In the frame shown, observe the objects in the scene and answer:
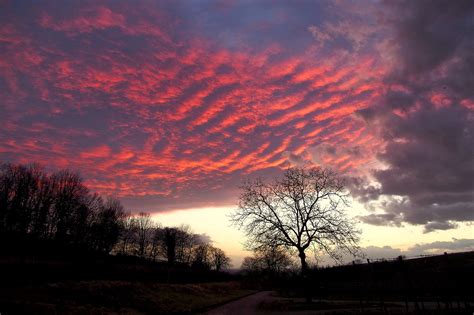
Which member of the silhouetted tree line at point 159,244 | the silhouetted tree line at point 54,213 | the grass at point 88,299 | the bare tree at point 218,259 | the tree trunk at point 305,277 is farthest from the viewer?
the bare tree at point 218,259

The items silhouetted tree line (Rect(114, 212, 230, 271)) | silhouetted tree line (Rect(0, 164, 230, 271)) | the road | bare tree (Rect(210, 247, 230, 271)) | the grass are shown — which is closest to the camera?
the grass

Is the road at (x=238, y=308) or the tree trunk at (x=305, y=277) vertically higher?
the tree trunk at (x=305, y=277)

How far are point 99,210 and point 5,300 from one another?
90189mm

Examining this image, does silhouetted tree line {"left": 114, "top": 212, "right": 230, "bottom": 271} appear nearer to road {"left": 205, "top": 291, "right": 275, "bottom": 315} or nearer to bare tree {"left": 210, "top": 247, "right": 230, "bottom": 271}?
bare tree {"left": 210, "top": 247, "right": 230, "bottom": 271}

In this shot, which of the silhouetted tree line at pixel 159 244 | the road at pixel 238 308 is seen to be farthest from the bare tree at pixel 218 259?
the road at pixel 238 308

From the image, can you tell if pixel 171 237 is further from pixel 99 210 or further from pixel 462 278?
pixel 462 278

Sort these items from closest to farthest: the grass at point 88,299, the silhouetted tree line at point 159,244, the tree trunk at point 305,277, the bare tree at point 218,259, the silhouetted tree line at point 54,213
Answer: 1. the grass at point 88,299
2. the tree trunk at point 305,277
3. the silhouetted tree line at point 54,213
4. the silhouetted tree line at point 159,244
5. the bare tree at point 218,259

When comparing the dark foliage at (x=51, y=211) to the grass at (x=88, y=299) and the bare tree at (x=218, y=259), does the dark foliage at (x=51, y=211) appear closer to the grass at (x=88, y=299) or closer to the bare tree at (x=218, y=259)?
the grass at (x=88, y=299)

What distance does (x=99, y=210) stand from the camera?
10238cm

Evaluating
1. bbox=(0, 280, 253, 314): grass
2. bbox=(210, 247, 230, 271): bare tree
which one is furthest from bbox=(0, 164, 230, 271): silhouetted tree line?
bbox=(210, 247, 230, 271): bare tree

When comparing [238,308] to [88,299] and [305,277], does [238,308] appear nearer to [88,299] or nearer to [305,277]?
[305,277]

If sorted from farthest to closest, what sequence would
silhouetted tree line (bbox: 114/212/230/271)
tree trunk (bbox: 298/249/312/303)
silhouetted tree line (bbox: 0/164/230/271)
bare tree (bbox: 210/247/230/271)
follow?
bare tree (bbox: 210/247/230/271), silhouetted tree line (bbox: 114/212/230/271), silhouetted tree line (bbox: 0/164/230/271), tree trunk (bbox: 298/249/312/303)

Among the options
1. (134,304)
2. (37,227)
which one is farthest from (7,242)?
(134,304)

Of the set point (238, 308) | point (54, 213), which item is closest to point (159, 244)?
point (54, 213)
